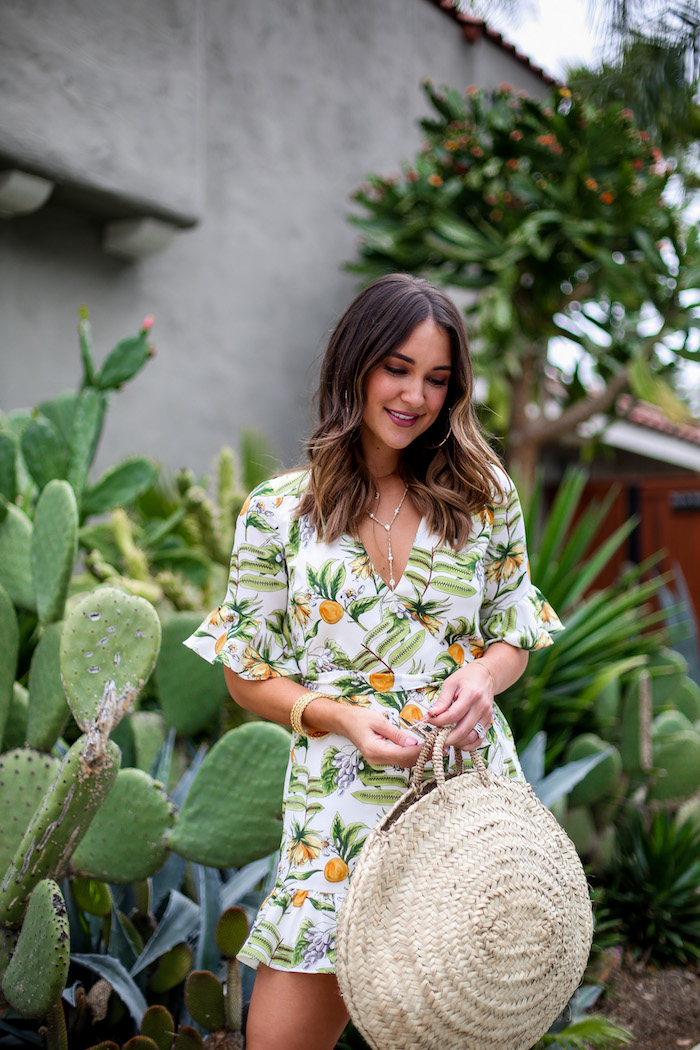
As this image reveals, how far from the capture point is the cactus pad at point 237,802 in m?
2.21

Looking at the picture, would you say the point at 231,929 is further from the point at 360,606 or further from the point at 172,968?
the point at 360,606

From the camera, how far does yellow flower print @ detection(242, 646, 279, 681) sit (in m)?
1.69

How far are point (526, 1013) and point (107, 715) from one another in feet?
3.36

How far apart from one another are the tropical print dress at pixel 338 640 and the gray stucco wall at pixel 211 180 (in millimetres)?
3327

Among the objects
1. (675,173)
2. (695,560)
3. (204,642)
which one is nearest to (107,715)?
(204,642)

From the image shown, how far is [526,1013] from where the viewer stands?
1.37m

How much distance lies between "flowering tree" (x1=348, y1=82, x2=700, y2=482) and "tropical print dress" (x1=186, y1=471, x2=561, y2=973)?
14.7ft

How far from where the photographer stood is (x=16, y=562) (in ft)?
Result: 9.27

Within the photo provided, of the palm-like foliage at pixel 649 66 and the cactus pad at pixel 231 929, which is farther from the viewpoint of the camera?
the palm-like foliage at pixel 649 66

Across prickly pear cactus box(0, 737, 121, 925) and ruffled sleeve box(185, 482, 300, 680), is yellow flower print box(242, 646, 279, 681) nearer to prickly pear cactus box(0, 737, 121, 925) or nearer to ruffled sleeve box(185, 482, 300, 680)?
ruffled sleeve box(185, 482, 300, 680)

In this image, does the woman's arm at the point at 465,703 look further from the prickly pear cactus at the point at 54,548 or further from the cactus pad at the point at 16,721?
the cactus pad at the point at 16,721

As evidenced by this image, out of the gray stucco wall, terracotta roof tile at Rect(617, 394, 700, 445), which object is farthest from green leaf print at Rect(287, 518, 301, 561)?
terracotta roof tile at Rect(617, 394, 700, 445)

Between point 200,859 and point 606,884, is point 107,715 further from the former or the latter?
point 606,884

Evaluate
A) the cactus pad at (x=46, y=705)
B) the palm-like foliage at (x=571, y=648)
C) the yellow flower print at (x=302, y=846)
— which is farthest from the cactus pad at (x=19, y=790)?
the palm-like foliage at (x=571, y=648)
